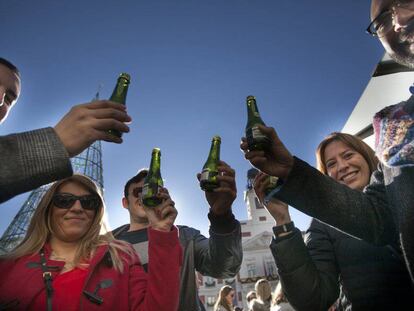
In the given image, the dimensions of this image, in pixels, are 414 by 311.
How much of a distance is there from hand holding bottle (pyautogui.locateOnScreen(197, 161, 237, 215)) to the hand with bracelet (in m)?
0.16

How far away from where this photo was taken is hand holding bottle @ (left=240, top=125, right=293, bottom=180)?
1.59 m

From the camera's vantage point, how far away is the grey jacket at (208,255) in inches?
93.1

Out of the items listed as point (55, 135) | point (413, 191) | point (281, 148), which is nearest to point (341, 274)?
point (413, 191)

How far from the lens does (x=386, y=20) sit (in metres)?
1.79

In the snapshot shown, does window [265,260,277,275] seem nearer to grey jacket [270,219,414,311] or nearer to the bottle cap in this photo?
grey jacket [270,219,414,311]

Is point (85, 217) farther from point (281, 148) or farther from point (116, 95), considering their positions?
point (281, 148)

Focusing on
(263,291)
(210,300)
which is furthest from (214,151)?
(210,300)

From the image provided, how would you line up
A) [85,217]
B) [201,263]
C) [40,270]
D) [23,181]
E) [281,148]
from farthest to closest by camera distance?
1. [201,263]
2. [85,217]
3. [40,270]
4. [281,148]
5. [23,181]

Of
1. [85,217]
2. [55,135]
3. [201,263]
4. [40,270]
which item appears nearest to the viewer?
[55,135]

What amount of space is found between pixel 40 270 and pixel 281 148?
1715mm

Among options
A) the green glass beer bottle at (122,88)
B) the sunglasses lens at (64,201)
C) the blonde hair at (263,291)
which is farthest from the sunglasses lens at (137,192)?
the blonde hair at (263,291)

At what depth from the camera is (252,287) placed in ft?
113

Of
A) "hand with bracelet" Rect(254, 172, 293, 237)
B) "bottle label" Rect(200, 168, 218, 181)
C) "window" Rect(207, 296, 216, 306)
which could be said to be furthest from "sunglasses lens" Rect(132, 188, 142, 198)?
"window" Rect(207, 296, 216, 306)

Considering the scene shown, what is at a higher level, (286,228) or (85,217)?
(85,217)
